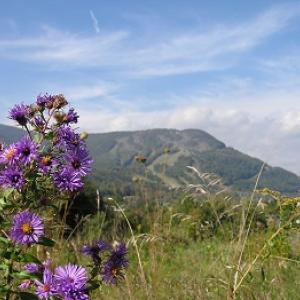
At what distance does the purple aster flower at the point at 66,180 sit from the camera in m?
2.52

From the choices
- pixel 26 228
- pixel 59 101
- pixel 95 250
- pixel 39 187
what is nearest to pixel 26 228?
pixel 26 228

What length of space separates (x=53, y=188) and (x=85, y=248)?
1.57 ft

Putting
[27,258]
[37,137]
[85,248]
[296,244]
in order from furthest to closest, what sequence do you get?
[296,244]
[85,248]
[37,137]
[27,258]

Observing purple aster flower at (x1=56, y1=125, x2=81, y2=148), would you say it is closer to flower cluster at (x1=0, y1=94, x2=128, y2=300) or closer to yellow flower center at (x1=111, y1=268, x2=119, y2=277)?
flower cluster at (x1=0, y1=94, x2=128, y2=300)

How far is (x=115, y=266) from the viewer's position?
9.29 ft

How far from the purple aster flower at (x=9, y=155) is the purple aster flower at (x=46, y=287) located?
21.2 inches

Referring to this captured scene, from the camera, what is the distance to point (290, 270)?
5.71m

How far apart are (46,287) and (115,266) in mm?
490

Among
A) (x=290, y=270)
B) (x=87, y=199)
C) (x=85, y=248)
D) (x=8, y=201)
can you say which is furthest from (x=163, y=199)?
(x=87, y=199)

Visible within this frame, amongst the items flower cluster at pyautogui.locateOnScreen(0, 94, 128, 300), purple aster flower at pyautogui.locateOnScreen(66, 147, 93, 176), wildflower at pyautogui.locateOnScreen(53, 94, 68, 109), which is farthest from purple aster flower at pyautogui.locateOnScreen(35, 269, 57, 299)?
wildflower at pyautogui.locateOnScreen(53, 94, 68, 109)

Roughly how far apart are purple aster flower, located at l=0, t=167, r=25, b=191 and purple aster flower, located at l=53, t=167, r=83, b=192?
162 millimetres

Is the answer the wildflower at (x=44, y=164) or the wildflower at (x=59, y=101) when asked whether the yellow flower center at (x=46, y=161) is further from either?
the wildflower at (x=59, y=101)

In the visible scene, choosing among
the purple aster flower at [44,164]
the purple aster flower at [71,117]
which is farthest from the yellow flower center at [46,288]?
the purple aster flower at [71,117]

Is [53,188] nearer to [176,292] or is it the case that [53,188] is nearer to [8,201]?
[8,201]
